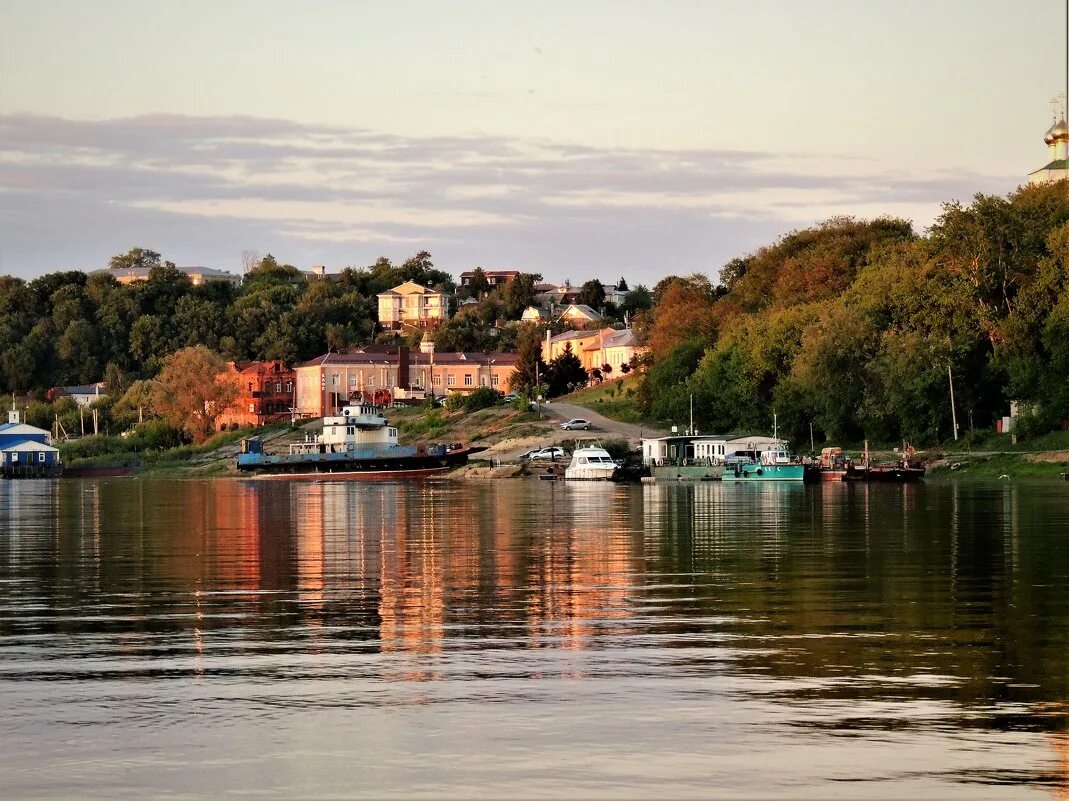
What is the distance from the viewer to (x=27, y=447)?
5915 inches

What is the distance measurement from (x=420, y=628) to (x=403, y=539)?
19.3 m

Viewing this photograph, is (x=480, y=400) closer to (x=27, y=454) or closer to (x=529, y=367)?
(x=529, y=367)

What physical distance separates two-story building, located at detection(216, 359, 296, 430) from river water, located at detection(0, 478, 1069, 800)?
463 feet

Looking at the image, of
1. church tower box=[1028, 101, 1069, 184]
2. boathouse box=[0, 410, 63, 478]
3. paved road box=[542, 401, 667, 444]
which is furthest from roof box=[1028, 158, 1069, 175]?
boathouse box=[0, 410, 63, 478]

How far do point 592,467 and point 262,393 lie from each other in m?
89.6

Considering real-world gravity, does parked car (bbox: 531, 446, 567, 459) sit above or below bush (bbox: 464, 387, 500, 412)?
below

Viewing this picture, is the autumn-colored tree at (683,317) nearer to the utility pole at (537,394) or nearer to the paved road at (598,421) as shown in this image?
the paved road at (598,421)

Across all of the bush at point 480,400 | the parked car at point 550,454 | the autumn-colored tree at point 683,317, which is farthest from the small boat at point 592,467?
the bush at point 480,400

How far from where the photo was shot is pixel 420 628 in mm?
20828

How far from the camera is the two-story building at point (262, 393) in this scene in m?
175

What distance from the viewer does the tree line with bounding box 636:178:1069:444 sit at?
8588 cm

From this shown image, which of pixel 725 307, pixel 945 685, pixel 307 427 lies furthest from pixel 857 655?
pixel 307 427

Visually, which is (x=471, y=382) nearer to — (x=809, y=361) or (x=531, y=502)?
(x=809, y=361)

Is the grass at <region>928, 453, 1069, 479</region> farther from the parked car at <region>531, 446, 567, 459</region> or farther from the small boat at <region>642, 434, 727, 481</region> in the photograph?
the parked car at <region>531, 446, 567, 459</region>
